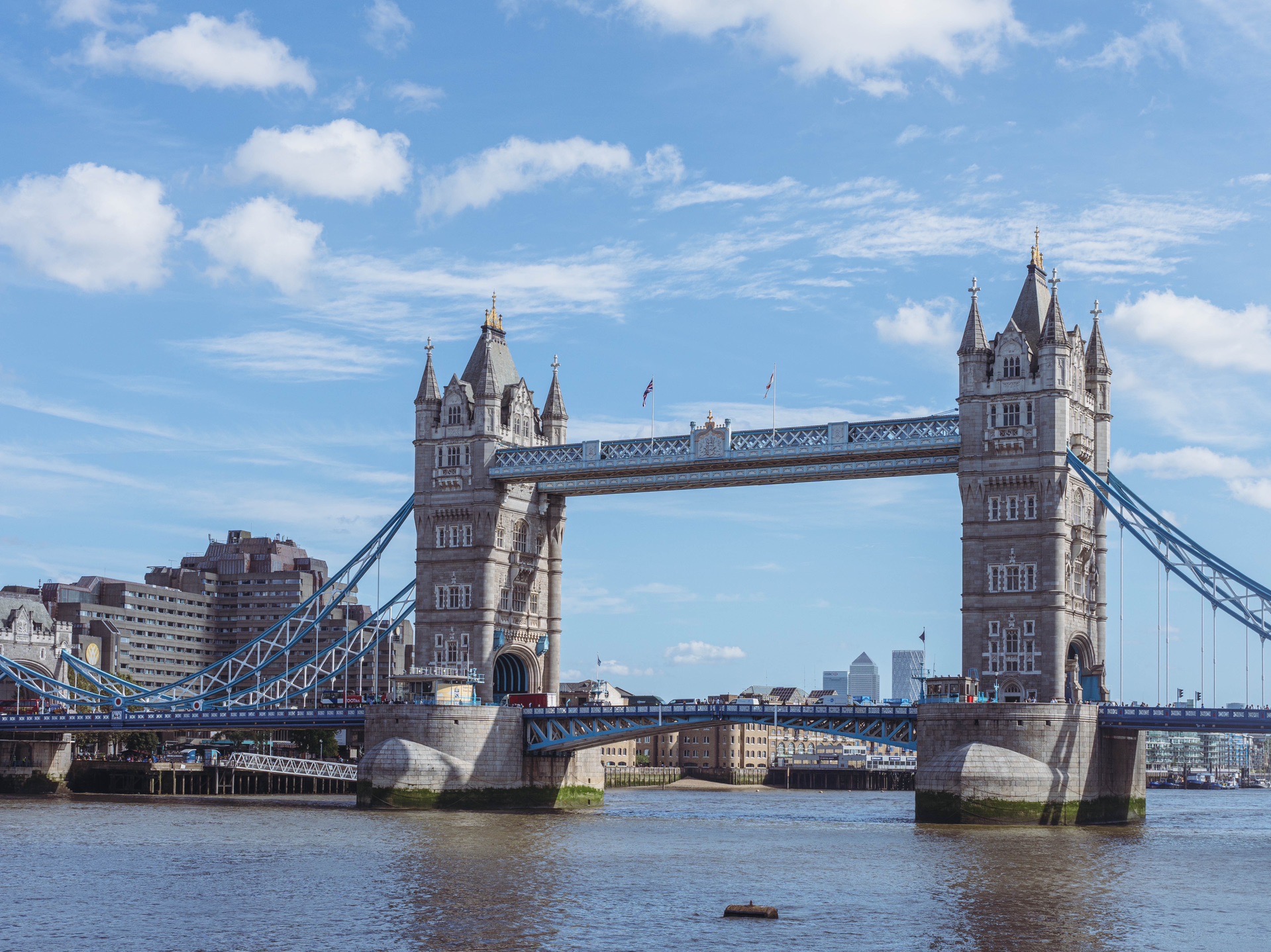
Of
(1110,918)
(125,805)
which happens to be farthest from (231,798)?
(1110,918)

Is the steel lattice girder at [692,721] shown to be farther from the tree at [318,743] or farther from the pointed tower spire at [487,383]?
the tree at [318,743]

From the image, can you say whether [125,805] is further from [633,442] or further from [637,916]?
[637,916]

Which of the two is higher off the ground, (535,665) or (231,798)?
(535,665)

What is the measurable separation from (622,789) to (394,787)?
86.5 meters

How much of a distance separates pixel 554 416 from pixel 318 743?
5525cm

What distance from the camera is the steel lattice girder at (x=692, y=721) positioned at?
98062 mm

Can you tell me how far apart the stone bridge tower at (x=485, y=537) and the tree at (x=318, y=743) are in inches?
2003

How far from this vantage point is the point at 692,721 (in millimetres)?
103312

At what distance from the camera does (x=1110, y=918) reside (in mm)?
55125

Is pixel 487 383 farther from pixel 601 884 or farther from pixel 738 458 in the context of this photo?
pixel 601 884

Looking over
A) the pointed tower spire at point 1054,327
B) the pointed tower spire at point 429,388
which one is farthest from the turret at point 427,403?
the pointed tower spire at point 1054,327

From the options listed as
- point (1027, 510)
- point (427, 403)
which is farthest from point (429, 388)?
point (1027, 510)

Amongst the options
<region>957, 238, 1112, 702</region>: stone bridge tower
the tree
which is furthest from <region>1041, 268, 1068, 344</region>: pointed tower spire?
the tree

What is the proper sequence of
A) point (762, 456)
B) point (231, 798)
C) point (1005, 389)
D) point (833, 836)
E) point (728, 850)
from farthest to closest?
1. point (231, 798)
2. point (762, 456)
3. point (1005, 389)
4. point (833, 836)
5. point (728, 850)
